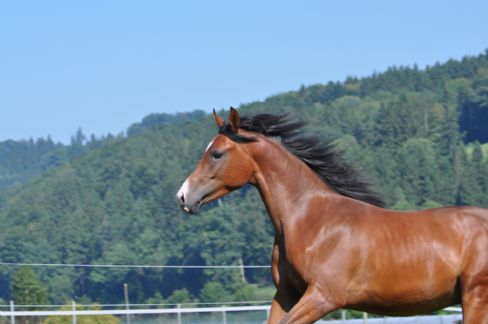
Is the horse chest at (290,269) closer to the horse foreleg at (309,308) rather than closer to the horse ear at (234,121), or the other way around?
the horse foreleg at (309,308)

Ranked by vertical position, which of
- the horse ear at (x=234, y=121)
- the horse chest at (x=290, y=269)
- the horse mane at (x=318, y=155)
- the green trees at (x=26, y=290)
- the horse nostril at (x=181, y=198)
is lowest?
the green trees at (x=26, y=290)

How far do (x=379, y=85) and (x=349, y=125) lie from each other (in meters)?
48.3

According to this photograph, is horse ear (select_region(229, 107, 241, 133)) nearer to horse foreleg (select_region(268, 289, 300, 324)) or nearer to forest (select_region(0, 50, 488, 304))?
horse foreleg (select_region(268, 289, 300, 324))

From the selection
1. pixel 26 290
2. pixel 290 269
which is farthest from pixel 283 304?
pixel 26 290

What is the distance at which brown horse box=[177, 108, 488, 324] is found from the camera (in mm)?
7566

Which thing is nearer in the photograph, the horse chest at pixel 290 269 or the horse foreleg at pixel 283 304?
the horse chest at pixel 290 269

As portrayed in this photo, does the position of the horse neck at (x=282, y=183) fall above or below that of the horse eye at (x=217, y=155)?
below

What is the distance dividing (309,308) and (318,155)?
1.36 meters

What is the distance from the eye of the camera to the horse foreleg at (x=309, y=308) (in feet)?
24.3

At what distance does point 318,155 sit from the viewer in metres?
8.22

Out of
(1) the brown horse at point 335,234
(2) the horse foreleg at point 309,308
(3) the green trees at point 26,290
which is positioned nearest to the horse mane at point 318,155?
(1) the brown horse at point 335,234

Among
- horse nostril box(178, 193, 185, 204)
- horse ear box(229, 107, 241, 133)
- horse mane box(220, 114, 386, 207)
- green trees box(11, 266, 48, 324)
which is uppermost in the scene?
horse ear box(229, 107, 241, 133)

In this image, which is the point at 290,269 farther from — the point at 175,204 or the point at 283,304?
the point at 175,204

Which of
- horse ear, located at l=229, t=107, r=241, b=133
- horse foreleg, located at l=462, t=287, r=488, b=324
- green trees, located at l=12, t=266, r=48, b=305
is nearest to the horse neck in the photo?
horse ear, located at l=229, t=107, r=241, b=133
